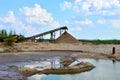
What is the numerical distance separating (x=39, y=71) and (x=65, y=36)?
95.8 ft

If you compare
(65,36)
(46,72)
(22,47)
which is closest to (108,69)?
(46,72)

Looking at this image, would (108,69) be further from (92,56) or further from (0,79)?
(0,79)

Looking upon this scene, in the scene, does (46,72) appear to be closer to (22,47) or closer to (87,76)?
(87,76)

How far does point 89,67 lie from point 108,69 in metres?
1.57

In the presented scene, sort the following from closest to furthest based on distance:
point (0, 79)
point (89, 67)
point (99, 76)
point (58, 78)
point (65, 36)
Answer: point (0, 79), point (58, 78), point (99, 76), point (89, 67), point (65, 36)

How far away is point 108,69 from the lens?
23.6 m

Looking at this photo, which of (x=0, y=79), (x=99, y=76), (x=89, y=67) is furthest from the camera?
(x=89, y=67)

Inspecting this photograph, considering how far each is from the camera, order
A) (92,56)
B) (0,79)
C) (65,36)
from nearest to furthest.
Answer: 1. (0,79)
2. (92,56)
3. (65,36)

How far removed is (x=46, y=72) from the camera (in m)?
19.9

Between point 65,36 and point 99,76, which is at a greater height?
point 65,36

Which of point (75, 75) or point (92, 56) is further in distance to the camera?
point (92, 56)

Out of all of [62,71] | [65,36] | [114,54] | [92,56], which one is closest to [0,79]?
[62,71]

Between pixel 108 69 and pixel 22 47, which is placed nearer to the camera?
pixel 108 69

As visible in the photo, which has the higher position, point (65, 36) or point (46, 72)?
point (65, 36)
